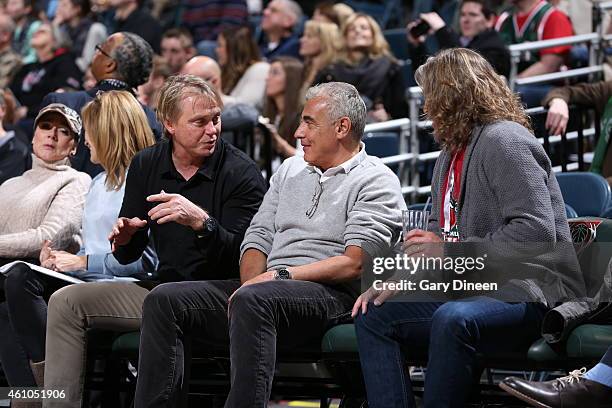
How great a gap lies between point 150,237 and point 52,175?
710mm

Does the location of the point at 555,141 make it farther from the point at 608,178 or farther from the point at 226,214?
the point at 226,214

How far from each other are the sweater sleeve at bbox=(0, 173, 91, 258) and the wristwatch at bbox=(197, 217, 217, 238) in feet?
3.30

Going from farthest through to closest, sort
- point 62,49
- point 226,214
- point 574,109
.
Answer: point 62,49
point 574,109
point 226,214

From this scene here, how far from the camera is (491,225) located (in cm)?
392

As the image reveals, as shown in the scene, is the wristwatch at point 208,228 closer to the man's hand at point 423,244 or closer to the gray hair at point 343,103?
the gray hair at point 343,103

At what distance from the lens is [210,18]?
10.3 metres

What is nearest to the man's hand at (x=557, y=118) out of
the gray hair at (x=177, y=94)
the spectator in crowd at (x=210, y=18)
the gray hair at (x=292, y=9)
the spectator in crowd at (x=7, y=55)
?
the gray hair at (x=177, y=94)

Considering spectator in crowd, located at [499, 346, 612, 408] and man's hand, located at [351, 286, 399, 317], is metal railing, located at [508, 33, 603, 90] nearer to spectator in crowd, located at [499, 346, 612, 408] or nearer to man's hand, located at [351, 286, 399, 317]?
man's hand, located at [351, 286, 399, 317]

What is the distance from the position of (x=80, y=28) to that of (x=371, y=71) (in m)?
4.00

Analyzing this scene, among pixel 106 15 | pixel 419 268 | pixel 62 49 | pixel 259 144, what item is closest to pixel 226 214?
pixel 419 268

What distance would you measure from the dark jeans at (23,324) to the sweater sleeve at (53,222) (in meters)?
0.39

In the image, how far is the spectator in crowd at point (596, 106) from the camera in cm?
545

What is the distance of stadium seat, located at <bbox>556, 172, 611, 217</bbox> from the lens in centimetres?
478

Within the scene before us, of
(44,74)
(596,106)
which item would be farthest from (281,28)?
(596,106)
